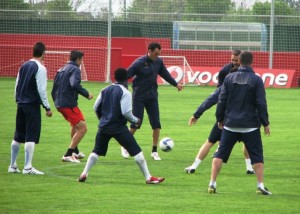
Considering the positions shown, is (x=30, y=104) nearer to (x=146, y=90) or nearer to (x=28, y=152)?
(x=28, y=152)

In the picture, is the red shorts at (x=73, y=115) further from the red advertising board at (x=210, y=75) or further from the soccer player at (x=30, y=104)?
the red advertising board at (x=210, y=75)

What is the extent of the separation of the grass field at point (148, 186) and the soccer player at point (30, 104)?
0.42m

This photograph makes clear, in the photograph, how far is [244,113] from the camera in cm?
1252

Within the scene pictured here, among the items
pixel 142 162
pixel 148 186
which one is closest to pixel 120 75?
pixel 142 162

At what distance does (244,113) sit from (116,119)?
2.08m

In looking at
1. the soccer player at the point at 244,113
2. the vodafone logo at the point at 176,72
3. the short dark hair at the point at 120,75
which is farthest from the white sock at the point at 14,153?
the vodafone logo at the point at 176,72

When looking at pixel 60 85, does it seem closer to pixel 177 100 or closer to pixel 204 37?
pixel 177 100

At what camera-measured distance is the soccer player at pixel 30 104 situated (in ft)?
47.5

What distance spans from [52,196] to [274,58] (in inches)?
1302

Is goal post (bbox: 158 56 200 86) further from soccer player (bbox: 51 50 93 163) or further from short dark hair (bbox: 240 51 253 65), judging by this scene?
short dark hair (bbox: 240 51 253 65)

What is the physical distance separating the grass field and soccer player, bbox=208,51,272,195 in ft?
1.88

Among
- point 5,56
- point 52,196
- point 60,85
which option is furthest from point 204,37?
point 52,196

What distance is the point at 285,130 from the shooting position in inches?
917

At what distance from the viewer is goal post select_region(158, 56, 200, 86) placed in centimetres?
4191
